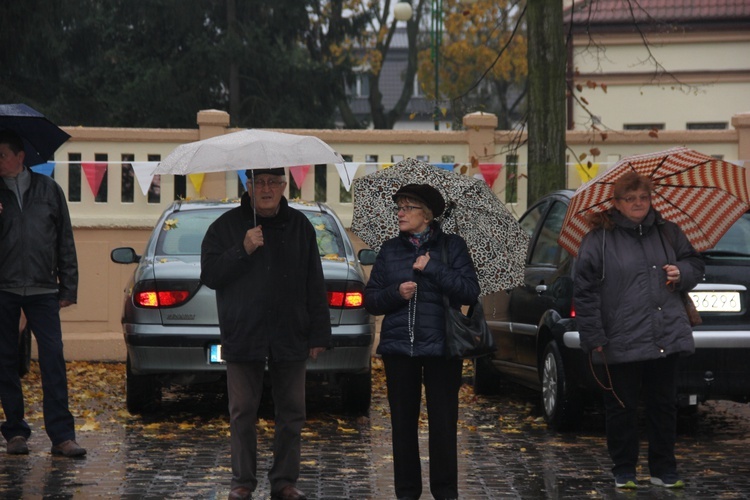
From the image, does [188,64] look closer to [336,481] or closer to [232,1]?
[232,1]

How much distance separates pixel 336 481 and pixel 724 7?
28.0 m

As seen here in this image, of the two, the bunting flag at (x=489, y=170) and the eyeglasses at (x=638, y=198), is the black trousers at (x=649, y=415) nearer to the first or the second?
the eyeglasses at (x=638, y=198)

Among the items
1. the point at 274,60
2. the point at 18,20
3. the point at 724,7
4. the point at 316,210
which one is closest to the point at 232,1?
the point at 274,60

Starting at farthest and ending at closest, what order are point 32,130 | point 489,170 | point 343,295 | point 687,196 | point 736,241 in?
1. point 489,170
2. point 343,295
3. point 736,241
4. point 32,130
5. point 687,196

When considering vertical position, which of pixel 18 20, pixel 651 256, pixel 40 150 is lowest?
pixel 651 256

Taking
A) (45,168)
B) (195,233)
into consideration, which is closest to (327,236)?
(195,233)

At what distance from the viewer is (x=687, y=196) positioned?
8.51m

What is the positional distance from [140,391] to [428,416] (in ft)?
13.6

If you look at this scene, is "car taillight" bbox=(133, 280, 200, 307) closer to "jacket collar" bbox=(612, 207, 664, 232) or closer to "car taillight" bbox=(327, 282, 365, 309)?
"car taillight" bbox=(327, 282, 365, 309)

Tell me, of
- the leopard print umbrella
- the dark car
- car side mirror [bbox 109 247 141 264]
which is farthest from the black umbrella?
the dark car

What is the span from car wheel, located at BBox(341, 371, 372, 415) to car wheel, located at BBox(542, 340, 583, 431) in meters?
1.36

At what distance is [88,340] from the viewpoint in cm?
1520

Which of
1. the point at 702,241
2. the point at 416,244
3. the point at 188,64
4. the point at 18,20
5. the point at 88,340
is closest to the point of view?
the point at 416,244

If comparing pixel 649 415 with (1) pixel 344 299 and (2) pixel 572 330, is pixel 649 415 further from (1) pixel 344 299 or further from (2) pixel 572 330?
(1) pixel 344 299
